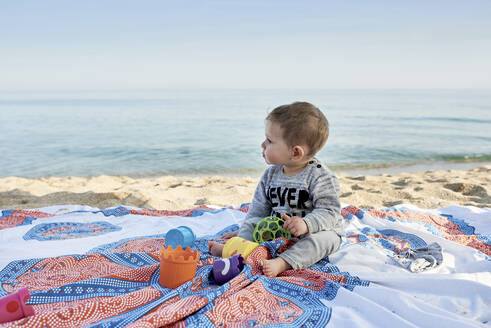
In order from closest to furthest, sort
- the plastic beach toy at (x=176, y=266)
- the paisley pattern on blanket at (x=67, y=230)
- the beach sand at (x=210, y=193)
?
the plastic beach toy at (x=176, y=266) < the paisley pattern on blanket at (x=67, y=230) < the beach sand at (x=210, y=193)

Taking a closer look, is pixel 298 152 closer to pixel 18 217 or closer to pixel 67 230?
pixel 67 230

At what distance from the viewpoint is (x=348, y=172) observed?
850 centimetres

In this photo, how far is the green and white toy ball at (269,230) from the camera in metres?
2.49

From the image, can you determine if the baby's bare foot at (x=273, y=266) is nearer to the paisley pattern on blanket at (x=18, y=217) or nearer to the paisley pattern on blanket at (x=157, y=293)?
the paisley pattern on blanket at (x=157, y=293)

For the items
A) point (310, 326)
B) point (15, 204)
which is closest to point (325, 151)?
point (15, 204)

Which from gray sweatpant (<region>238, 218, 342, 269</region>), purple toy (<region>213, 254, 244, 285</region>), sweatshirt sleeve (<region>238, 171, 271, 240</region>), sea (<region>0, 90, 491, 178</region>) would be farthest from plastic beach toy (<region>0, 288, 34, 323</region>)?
sea (<region>0, 90, 491, 178</region>)

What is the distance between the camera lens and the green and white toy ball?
249cm

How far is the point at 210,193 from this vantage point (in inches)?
202

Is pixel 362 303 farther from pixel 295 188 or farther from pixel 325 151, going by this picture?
pixel 325 151

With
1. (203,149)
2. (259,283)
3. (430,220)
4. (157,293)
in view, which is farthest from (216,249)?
(203,149)

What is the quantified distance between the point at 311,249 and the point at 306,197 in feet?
1.15

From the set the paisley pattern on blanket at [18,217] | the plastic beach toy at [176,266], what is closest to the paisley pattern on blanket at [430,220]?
the plastic beach toy at [176,266]

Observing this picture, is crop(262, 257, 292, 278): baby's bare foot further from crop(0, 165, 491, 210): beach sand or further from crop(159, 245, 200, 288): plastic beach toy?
crop(0, 165, 491, 210): beach sand

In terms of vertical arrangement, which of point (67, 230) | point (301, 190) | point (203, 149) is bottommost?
point (203, 149)
